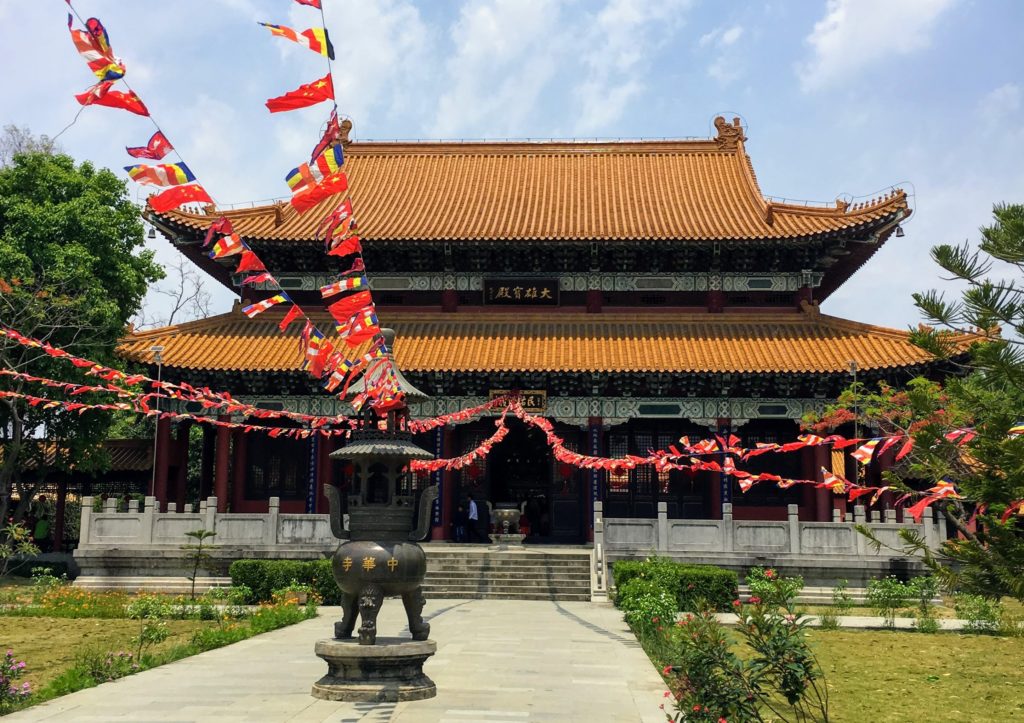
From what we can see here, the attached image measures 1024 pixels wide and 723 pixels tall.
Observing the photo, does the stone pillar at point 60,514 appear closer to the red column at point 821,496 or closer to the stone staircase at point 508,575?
the stone staircase at point 508,575

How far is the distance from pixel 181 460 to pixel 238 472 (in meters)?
2.13

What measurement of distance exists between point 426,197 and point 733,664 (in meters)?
23.3

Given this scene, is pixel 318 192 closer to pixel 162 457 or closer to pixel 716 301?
pixel 162 457

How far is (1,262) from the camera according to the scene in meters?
21.0

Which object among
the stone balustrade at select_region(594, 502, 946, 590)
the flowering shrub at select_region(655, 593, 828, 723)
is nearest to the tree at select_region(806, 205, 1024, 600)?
the flowering shrub at select_region(655, 593, 828, 723)

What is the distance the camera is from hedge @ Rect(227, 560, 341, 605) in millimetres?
17828

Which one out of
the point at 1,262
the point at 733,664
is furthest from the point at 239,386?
the point at 733,664

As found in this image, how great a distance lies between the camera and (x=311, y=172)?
31.9 ft

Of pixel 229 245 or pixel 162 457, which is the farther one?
pixel 162 457

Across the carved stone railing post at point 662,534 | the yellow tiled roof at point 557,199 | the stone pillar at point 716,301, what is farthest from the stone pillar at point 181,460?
the stone pillar at point 716,301

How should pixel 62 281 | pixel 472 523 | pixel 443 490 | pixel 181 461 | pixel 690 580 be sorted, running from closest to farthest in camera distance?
1. pixel 690 580
2. pixel 62 281
3. pixel 443 490
4. pixel 472 523
5. pixel 181 461

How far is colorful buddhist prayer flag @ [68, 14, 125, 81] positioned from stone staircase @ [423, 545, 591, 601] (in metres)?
13.7

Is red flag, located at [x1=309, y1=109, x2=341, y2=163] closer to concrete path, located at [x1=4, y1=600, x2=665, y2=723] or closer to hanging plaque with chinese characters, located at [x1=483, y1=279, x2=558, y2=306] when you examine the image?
concrete path, located at [x1=4, y1=600, x2=665, y2=723]

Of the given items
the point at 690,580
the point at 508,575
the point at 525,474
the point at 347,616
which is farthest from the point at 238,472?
the point at 347,616
